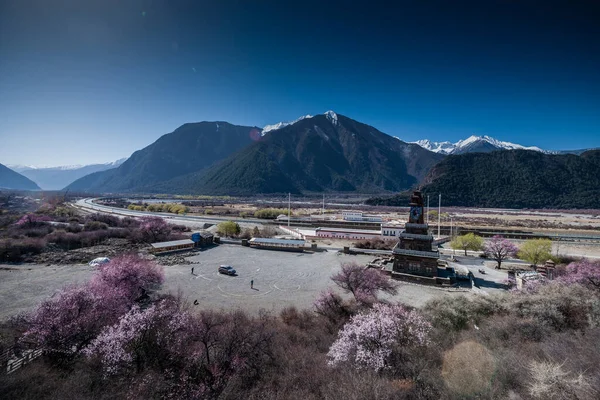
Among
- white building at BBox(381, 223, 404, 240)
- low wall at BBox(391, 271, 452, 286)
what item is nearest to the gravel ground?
low wall at BBox(391, 271, 452, 286)

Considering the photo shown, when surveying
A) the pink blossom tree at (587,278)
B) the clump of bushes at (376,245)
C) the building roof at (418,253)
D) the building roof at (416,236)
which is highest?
the building roof at (416,236)

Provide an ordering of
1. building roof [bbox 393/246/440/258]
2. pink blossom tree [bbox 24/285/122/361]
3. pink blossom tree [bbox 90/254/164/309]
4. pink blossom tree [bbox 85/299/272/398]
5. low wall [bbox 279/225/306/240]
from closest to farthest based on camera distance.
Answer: pink blossom tree [bbox 85/299/272/398] < pink blossom tree [bbox 24/285/122/361] < pink blossom tree [bbox 90/254/164/309] < building roof [bbox 393/246/440/258] < low wall [bbox 279/225/306/240]

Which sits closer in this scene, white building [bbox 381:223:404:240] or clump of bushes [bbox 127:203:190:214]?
white building [bbox 381:223:404:240]

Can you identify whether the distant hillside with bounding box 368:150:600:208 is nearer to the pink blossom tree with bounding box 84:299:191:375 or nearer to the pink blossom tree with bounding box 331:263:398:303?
the pink blossom tree with bounding box 331:263:398:303

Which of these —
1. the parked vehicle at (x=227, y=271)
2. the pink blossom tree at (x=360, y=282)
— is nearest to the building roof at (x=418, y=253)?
the pink blossom tree at (x=360, y=282)

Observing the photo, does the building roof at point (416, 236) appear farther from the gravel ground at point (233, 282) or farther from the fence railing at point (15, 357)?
the fence railing at point (15, 357)

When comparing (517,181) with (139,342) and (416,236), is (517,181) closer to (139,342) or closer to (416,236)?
(416,236)

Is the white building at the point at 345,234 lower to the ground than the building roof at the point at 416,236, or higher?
lower
